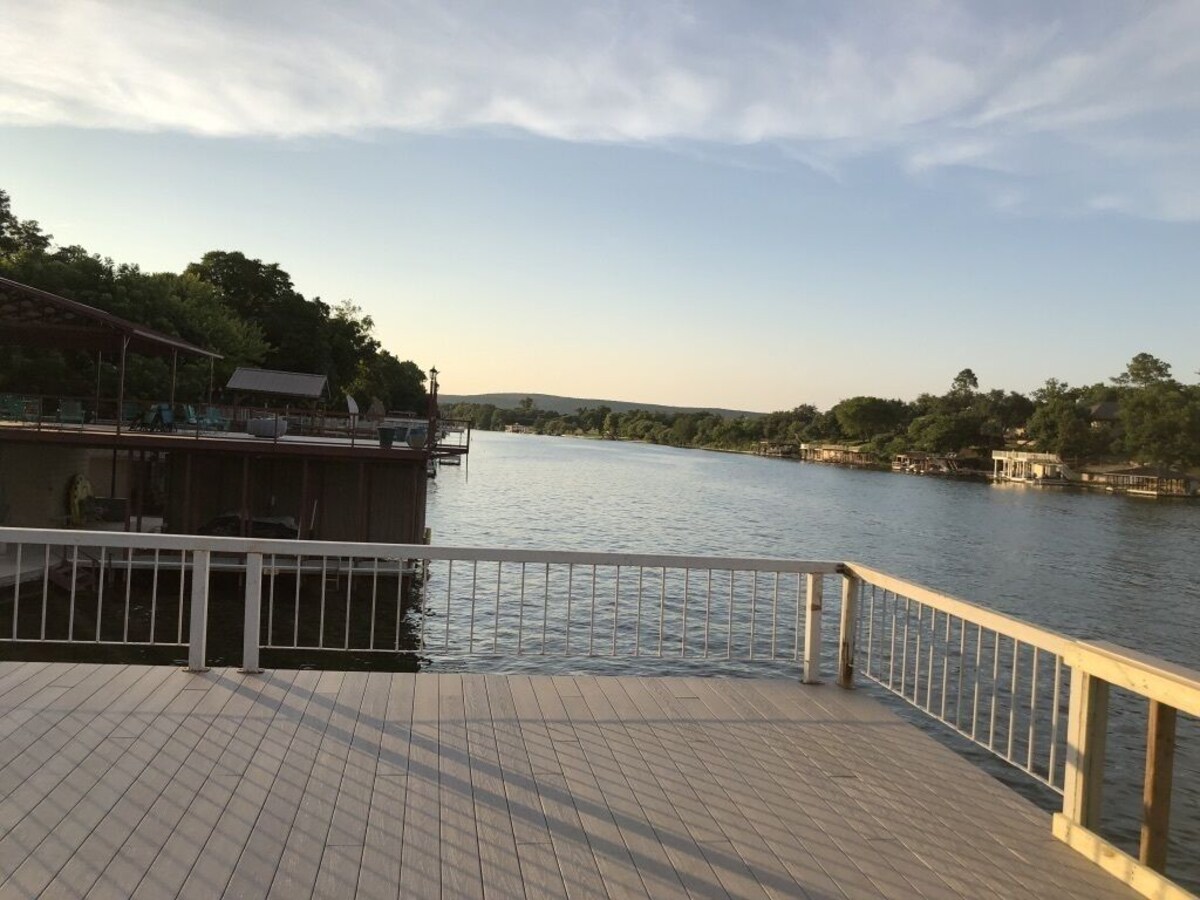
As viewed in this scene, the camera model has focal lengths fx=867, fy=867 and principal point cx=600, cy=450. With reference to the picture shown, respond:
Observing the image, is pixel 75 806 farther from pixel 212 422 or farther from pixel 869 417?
pixel 869 417

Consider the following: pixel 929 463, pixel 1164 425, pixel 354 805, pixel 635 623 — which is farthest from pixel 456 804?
pixel 929 463

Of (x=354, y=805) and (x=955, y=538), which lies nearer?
(x=354, y=805)

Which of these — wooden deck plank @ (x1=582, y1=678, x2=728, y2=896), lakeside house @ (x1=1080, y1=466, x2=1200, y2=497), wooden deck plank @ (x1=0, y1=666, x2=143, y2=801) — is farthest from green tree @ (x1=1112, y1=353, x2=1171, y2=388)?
wooden deck plank @ (x1=0, y1=666, x2=143, y2=801)

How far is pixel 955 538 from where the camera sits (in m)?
38.8

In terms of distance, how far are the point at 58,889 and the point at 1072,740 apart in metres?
3.48

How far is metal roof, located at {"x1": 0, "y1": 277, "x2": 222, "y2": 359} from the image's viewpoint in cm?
1495

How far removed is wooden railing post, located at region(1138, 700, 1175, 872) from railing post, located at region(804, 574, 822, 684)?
233cm

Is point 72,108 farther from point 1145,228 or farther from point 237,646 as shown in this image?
point 1145,228

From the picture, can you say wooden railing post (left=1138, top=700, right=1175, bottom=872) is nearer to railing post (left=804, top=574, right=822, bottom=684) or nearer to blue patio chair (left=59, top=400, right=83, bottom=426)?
railing post (left=804, top=574, right=822, bottom=684)

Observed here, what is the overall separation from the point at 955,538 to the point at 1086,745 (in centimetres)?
3840

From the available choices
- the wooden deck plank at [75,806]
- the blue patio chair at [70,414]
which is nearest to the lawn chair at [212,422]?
the blue patio chair at [70,414]

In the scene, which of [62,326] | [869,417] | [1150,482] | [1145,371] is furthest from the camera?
[869,417]

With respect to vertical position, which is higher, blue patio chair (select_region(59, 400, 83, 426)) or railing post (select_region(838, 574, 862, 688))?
blue patio chair (select_region(59, 400, 83, 426))

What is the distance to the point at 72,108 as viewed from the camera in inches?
617
